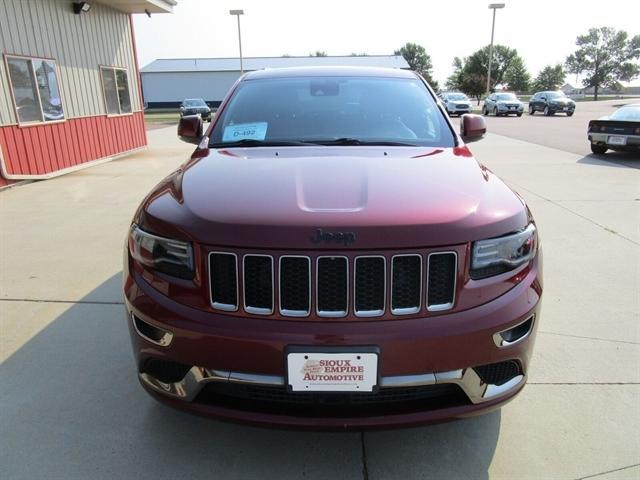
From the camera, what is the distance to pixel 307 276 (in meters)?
1.76

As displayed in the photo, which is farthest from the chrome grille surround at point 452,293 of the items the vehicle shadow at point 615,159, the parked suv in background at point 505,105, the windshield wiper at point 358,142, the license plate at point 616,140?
the parked suv in background at point 505,105

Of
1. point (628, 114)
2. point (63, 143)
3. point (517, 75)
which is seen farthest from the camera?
point (517, 75)

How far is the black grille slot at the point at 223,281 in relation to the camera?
1.81 meters

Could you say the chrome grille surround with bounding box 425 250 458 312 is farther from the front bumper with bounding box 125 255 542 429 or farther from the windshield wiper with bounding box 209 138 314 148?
the windshield wiper with bounding box 209 138 314 148

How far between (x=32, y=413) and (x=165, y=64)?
64795mm

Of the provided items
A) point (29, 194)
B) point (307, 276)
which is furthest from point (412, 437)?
point (29, 194)

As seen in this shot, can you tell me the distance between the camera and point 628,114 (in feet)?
37.1

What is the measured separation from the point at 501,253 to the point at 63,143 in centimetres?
1006

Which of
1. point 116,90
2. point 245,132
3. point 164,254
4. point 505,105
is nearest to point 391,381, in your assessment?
point 164,254

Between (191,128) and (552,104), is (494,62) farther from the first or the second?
(191,128)

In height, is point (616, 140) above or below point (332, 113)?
below

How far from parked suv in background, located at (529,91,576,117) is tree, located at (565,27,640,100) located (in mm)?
60689

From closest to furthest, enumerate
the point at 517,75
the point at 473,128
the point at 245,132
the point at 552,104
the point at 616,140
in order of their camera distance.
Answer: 1. the point at 245,132
2. the point at 473,128
3. the point at 616,140
4. the point at 552,104
5. the point at 517,75

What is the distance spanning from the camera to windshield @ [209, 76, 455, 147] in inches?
116
